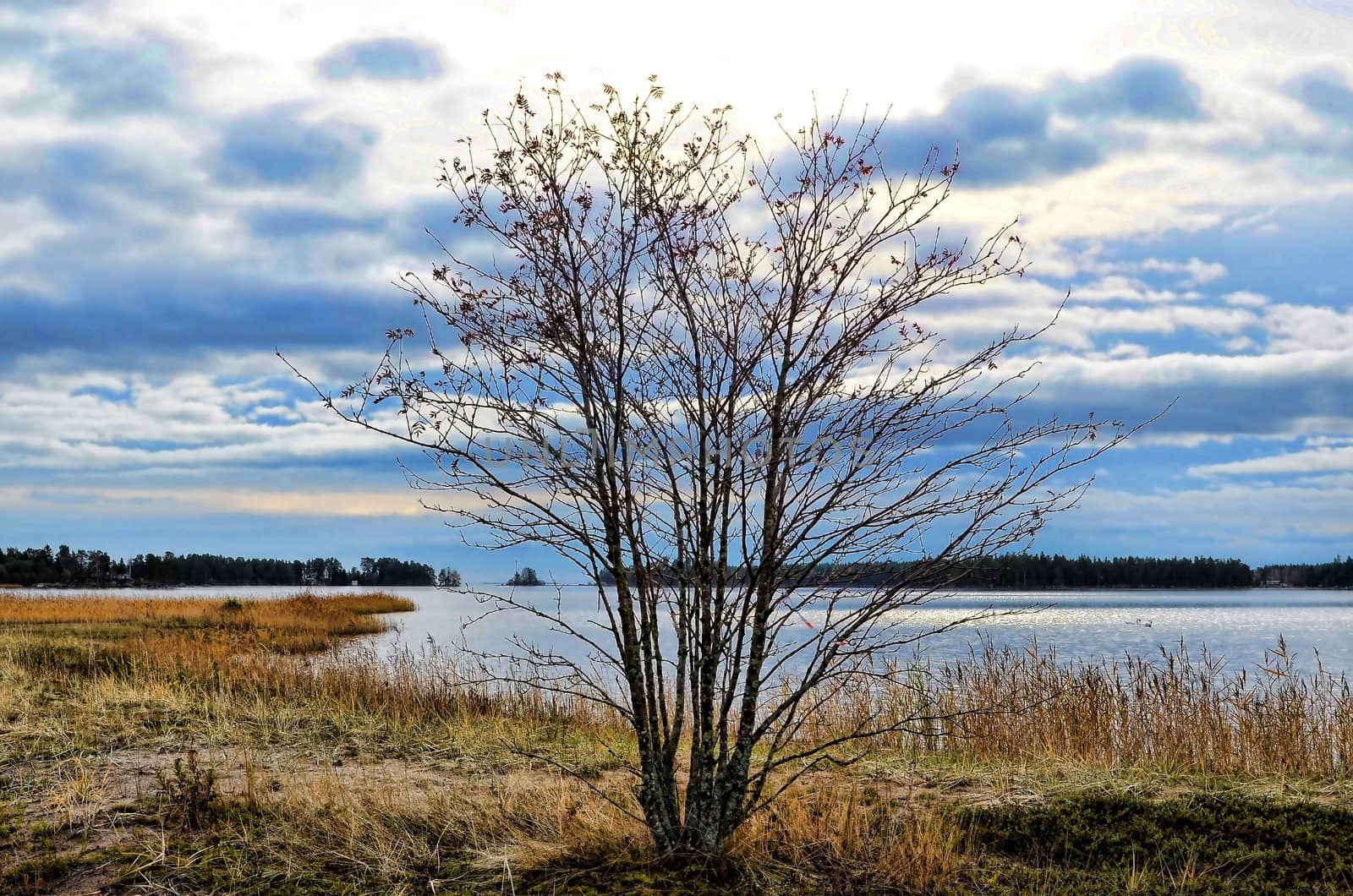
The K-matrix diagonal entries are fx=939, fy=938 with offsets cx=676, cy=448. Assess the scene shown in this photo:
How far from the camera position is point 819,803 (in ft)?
18.5

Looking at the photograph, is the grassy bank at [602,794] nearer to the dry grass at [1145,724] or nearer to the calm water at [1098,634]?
the dry grass at [1145,724]

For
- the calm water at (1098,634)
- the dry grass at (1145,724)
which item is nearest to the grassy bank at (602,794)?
the dry grass at (1145,724)

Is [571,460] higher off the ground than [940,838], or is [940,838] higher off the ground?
[571,460]

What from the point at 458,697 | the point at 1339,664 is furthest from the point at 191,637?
the point at 1339,664

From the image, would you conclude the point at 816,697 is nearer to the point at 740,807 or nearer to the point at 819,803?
the point at 819,803

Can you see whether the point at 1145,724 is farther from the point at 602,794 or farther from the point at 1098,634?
the point at 1098,634

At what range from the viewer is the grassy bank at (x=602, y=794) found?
4750mm

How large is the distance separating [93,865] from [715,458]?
4023mm

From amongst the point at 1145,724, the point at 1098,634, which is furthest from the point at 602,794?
the point at 1098,634

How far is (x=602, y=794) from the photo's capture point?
4.57 metres

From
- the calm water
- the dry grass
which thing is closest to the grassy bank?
the dry grass

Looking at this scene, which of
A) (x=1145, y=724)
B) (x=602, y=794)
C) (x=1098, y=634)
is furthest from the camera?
(x=1098, y=634)

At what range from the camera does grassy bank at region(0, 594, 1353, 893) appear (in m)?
4.75

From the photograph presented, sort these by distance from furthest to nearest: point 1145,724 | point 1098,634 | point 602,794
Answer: point 1098,634 → point 1145,724 → point 602,794
